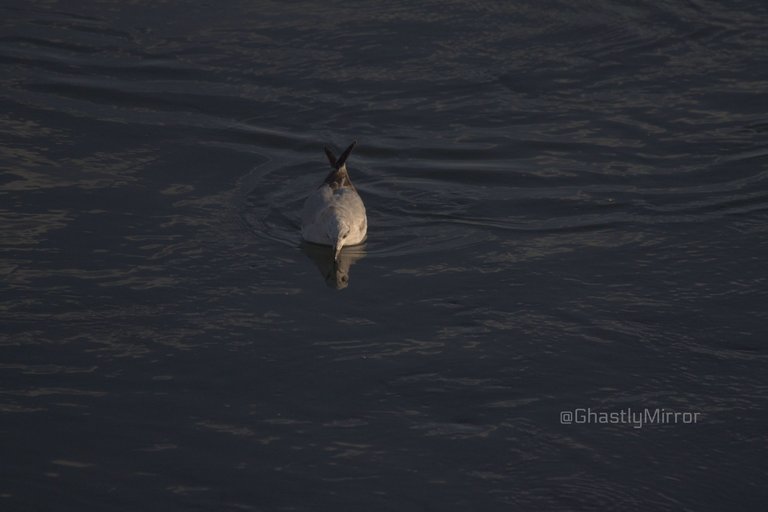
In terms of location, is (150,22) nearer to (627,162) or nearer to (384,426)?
(627,162)

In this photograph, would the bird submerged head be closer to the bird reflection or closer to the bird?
the bird

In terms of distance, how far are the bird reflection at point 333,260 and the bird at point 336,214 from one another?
0.05 meters

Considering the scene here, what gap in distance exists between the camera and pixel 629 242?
1155 cm

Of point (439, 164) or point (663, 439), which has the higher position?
point (439, 164)

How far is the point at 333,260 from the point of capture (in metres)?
11.5

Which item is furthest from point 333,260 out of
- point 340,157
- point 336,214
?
point 340,157

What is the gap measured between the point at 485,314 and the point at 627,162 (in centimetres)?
367

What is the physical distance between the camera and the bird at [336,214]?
11461 mm

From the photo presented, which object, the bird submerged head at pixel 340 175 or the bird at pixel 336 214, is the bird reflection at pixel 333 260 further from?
the bird submerged head at pixel 340 175

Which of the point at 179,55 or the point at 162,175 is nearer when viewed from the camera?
the point at 162,175

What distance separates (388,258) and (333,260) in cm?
50

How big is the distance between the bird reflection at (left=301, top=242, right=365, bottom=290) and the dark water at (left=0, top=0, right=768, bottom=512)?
86 mm

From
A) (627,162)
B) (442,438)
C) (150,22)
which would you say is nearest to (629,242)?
(627,162)

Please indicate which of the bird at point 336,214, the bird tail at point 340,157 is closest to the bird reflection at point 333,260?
the bird at point 336,214
